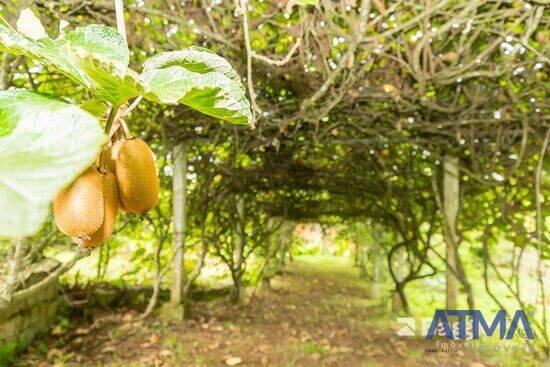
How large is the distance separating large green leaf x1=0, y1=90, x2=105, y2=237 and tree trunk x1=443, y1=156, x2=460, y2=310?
11.3 feet

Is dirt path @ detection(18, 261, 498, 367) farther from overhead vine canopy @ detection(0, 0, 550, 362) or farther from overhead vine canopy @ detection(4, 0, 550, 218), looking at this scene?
overhead vine canopy @ detection(4, 0, 550, 218)

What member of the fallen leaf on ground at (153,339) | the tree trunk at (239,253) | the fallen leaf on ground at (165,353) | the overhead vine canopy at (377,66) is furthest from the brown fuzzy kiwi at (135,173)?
the tree trunk at (239,253)

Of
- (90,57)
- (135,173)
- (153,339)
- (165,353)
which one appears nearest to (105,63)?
(90,57)

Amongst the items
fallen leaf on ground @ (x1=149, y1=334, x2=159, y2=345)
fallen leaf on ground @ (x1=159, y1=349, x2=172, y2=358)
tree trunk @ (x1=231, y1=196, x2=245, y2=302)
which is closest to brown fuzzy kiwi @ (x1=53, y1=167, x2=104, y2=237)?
fallen leaf on ground @ (x1=159, y1=349, x2=172, y2=358)

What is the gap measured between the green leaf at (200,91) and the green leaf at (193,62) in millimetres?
15

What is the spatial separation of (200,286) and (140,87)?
508 cm

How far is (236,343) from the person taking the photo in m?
3.56

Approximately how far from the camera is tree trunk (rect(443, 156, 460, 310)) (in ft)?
11.0

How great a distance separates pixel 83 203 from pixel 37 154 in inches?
4.6

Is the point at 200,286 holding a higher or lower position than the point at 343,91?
lower

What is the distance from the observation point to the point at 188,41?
2.12 m

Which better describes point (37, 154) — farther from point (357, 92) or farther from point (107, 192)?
point (357, 92)

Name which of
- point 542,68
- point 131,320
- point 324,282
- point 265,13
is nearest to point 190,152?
point 131,320

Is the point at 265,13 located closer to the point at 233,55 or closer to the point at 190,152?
the point at 233,55
